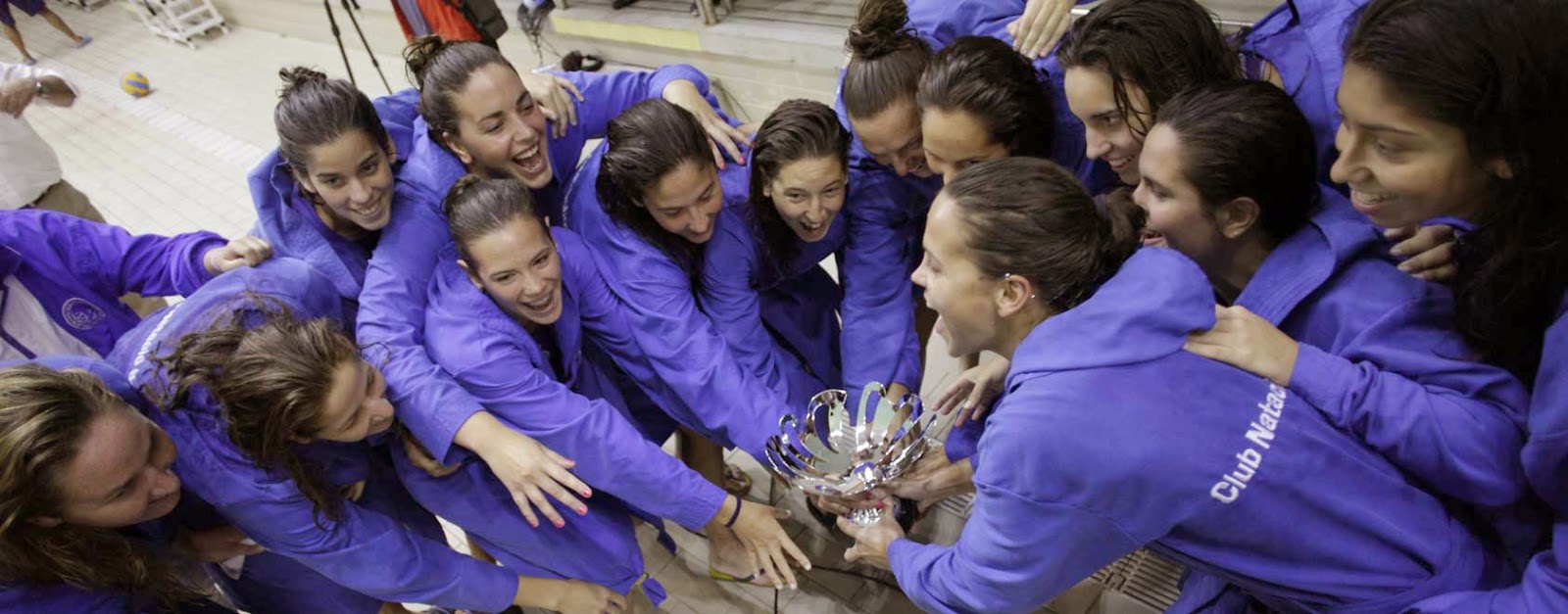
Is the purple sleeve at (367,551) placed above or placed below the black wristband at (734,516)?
above

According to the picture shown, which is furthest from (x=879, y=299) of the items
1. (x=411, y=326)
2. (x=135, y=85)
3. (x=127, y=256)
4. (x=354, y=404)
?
(x=135, y=85)

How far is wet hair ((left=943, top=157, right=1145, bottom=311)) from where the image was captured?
3.84 feet

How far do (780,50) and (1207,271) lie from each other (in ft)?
9.19

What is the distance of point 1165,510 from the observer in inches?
42.7

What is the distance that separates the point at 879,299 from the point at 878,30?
616mm

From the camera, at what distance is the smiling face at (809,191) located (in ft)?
5.69

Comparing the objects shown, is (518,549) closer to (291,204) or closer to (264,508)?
(264,508)

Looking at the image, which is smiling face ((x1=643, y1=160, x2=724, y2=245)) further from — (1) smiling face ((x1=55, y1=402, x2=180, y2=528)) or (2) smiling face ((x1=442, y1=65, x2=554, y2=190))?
(1) smiling face ((x1=55, y1=402, x2=180, y2=528))

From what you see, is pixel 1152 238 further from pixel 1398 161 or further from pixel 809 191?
pixel 809 191

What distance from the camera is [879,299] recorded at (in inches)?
79.9

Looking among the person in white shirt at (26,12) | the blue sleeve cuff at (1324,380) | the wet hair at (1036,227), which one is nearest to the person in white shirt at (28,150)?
the wet hair at (1036,227)

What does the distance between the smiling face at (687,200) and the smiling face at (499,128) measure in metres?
0.39

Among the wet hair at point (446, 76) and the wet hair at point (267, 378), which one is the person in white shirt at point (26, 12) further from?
the wet hair at point (267, 378)

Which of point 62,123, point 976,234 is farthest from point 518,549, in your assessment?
point 62,123
